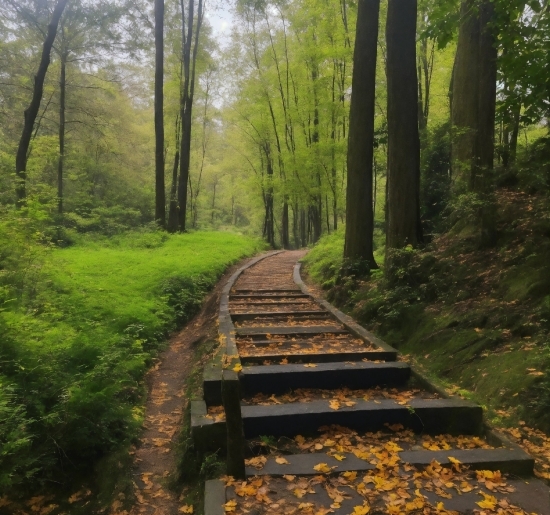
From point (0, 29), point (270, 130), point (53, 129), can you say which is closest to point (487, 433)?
point (0, 29)

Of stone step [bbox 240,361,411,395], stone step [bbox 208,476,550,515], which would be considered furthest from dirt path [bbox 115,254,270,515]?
stone step [bbox 240,361,411,395]

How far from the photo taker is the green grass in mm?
3933

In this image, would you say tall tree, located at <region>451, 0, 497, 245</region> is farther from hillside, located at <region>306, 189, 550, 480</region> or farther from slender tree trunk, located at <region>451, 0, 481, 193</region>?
hillside, located at <region>306, 189, 550, 480</region>

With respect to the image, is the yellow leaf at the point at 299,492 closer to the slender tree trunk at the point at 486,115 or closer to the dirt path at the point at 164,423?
the dirt path at the point at 164,423

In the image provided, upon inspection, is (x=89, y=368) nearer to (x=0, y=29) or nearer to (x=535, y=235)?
(x=535, y=235)

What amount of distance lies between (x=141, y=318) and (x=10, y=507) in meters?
4.55

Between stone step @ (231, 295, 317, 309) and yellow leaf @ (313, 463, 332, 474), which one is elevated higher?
stone step @ (231, 295, 317, 309)

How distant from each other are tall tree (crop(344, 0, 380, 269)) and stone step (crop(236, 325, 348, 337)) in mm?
3170

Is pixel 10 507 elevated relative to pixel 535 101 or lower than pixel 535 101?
lower

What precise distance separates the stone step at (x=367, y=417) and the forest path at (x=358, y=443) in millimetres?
10

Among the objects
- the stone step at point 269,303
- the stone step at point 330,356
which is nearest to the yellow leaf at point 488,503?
the stone step at point 330,356

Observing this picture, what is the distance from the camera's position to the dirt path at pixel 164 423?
3.85 meters

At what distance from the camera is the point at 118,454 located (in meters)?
4.37

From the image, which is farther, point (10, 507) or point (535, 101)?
point (535, 101)
